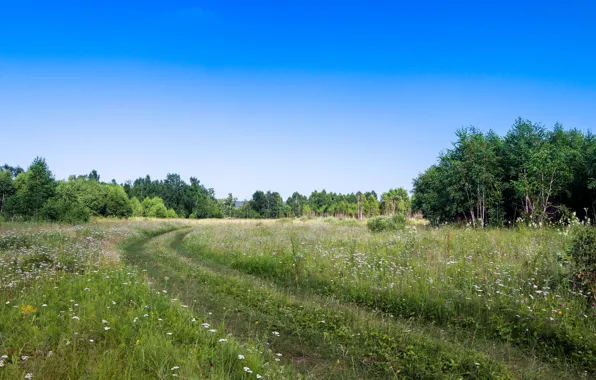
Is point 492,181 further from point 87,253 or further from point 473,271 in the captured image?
point 87,253

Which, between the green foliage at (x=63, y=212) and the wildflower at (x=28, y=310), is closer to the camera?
the wildflower at (x=28, y=310)

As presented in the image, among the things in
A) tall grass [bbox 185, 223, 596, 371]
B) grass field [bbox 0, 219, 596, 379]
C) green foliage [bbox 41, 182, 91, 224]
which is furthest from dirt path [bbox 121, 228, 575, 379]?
green foliage [bbox 41, 182, 91, 224]

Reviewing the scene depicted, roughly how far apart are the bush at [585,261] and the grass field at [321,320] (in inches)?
9.7

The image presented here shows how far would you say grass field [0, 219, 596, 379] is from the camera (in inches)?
166

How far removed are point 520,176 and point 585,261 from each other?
18253 millimetres

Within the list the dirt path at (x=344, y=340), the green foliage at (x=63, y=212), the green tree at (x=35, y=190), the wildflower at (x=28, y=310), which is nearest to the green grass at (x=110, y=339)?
the wildflower at (x=28, y=310)

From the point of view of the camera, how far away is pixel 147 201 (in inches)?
4026

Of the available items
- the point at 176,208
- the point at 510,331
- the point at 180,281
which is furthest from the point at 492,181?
the point at 176,208

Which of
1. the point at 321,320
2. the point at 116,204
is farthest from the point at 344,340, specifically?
the point at 116,204

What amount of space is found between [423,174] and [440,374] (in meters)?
42.7

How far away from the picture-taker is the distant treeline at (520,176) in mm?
20547

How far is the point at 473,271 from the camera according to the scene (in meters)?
8.41

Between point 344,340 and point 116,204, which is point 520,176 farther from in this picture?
point 116,204

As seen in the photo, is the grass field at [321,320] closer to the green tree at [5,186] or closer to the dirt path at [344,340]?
the dirt path at [344,340]
